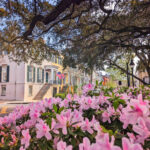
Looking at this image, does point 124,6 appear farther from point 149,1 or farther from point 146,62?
point 146,62

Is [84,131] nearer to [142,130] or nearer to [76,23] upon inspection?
[142,130]

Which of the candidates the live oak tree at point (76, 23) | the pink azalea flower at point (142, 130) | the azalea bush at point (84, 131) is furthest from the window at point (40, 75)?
the pink azalea flower at point (142, 130)


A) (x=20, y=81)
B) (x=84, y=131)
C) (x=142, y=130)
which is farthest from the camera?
(x=20, y=81)

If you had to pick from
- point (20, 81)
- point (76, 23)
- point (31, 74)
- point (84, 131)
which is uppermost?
point (76, 23)

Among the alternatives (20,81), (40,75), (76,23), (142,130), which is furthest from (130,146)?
(40,75)

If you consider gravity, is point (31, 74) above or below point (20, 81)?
above

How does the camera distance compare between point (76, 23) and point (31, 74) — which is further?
point (31, 74)

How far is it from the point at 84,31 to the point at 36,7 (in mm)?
2776

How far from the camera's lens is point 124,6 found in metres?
6.68

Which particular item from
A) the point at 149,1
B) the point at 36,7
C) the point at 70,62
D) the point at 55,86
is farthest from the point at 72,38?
the point at 55,86

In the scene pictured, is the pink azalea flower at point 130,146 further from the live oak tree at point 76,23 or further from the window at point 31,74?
the window at point 31,74

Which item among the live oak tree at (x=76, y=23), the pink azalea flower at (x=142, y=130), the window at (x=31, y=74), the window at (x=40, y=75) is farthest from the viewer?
the window at (x=40, y=75)

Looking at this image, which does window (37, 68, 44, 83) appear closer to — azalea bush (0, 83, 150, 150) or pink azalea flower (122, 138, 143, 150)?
azalea bush (0, 83, 150, 150)

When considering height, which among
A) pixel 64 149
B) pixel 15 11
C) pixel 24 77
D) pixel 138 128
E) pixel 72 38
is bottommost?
pixel 64 149
